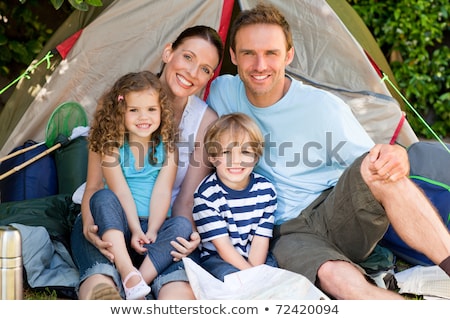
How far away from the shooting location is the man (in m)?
2.22

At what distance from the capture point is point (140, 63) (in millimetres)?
3131

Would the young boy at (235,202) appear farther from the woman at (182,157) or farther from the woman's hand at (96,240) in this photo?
the woman's hand at (96,240)

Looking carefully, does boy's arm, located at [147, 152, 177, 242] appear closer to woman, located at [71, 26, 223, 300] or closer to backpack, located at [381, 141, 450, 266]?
woman, located at [71, 26, 223, 300]

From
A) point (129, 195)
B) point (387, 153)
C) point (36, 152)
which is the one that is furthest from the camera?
point (36, 152)

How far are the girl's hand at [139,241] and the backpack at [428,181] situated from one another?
977 millimetres

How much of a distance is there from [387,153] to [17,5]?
279cm

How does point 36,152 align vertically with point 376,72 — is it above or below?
below

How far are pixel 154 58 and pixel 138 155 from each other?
75 centimetres

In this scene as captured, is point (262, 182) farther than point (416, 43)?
No

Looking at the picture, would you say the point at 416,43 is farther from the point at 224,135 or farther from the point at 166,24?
the point at 224,135

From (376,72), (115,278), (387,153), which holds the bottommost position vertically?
(115,278)

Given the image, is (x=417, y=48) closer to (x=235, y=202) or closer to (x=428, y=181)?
(x=428, y=181)
